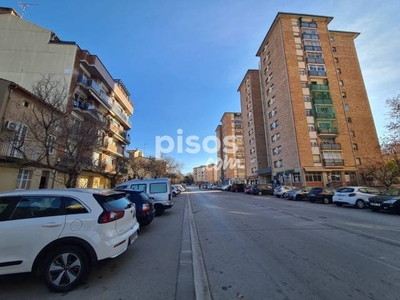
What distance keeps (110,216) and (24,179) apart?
16319 mm

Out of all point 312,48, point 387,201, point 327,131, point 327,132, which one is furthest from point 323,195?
point 312,48

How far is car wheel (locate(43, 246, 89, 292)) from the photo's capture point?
10.8 feet

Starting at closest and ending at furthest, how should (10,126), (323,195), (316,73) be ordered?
(10,126)
(323,195)
(316,73)

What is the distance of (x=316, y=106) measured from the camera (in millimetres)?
37531

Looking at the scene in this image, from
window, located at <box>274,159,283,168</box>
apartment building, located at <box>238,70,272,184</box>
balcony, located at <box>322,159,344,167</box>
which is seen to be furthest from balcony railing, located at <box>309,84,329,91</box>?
apartment building, located at <box>238,70,272,184</box>

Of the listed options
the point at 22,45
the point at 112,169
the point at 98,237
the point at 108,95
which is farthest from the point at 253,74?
the point at 98,237

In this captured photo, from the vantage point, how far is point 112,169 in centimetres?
2794

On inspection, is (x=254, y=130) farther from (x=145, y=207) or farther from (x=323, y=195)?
(x=145, y=207)

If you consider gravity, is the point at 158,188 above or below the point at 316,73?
below

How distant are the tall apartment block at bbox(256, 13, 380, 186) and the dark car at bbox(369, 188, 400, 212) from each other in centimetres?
2245

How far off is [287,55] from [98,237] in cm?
4552

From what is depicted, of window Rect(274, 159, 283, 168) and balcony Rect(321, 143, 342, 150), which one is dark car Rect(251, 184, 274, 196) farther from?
balcony Rect(321, 143, 342, 150)

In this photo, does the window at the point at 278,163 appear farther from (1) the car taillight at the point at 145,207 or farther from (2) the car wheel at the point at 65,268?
(2) the car wheel at the point at 65,268

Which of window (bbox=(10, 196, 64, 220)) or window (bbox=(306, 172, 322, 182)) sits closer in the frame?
window (bbox=(10, 196, 64, 220))
